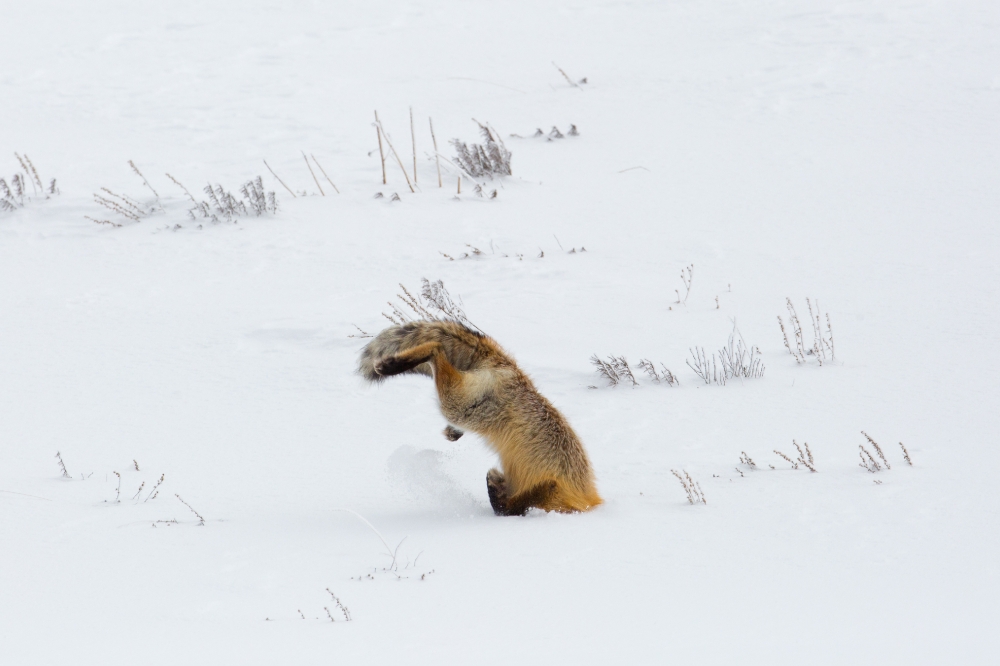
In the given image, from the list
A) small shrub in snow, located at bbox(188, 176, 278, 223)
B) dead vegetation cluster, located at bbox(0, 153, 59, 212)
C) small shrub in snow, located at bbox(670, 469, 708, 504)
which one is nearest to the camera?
small shrub in snow, located at bbox(670, 469, 708, 504)

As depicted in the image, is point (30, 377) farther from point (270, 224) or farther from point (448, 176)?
point (448, 176)

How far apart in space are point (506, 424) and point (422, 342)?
0.50 meters

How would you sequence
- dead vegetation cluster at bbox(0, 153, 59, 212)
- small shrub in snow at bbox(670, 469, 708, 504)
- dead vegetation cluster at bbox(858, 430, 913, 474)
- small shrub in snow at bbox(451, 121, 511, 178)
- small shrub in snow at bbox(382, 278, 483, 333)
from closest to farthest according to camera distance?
small shrub in snow at bbox(670, 469, 708, 504), dead vegetation cluster at bbox(858, 430, 913, 474), small shrub in snow at bbox(382, 278, 483, 333), dead vegetation cluster at bbox(0, 153, 59, 212), small shrub in snow at bbox(451, 121, 511, 178)

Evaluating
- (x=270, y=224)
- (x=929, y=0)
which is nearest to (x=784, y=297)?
(x=270, y=224)

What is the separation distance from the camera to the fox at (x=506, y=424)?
3713 mm

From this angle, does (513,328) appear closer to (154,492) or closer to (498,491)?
(498,491)

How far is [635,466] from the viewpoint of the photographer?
4355mm

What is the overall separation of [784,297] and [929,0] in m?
8.51

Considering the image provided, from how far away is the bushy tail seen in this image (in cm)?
372

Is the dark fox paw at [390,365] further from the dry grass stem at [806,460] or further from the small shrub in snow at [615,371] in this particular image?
the small shrub in snow at [615,371]

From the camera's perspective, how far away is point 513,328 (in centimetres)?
630

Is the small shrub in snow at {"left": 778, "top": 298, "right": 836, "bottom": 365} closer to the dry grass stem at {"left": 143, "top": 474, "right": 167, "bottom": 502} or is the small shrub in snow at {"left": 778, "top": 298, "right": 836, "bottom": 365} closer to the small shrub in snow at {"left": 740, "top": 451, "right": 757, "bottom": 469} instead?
the small shrub in snow at {"left": 740, "top": 451, "right": 757, "bottom": 469}

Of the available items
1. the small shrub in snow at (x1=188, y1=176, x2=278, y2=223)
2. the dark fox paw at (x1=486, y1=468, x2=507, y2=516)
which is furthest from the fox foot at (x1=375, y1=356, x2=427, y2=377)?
the small shrub in snow at (x1=188, y1=176, x2=278, y2=223)

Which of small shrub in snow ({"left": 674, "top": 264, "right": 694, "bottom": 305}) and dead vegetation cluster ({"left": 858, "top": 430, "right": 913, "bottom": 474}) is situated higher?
small shrub in snow ({"left": 674, "top": 264, "right": 694, "bottom": 305})
